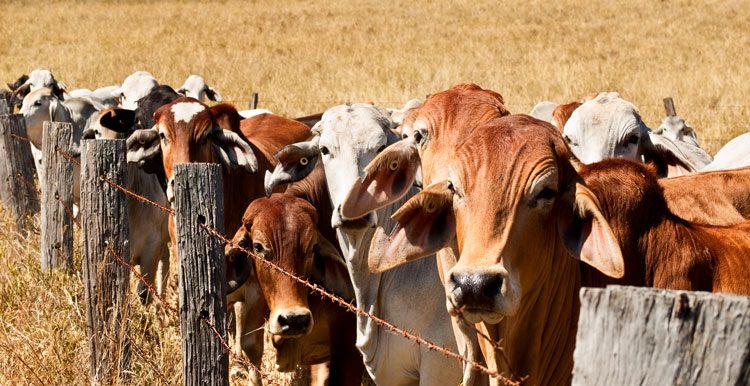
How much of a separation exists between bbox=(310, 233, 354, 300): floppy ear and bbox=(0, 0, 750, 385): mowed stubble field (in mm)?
968

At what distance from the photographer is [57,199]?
291 inches

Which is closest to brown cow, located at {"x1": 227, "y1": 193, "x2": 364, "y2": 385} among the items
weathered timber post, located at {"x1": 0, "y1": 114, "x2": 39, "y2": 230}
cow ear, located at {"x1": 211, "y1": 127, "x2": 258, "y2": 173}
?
cow ear, located at {"x1": 211, "y1": 127, "x2": 258, "y2": 173}

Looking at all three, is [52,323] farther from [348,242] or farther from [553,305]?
[553,305]

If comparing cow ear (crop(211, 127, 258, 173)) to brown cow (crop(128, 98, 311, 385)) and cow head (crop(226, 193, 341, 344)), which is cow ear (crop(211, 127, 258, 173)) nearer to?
brown cow (crop(128, 98, 311, 385))

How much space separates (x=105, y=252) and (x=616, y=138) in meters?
3.76

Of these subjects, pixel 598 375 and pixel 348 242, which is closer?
pixel 598 375

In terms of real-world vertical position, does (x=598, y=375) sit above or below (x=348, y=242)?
above

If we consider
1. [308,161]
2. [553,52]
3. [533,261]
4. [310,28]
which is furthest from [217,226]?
[310,28]

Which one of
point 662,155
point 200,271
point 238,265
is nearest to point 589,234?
point 200,271

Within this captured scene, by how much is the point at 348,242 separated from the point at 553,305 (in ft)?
6.43

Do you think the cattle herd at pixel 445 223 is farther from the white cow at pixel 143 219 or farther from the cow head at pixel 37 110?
the cow head at pixel 37 110

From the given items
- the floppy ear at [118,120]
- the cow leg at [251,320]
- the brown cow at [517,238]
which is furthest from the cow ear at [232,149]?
the brown cow at [517,238]

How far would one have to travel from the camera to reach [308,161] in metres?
6.54

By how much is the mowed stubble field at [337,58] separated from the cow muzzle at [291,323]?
67 cm
